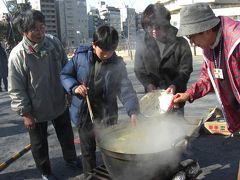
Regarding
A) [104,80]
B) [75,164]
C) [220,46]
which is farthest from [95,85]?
[75,164]

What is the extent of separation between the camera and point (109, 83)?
141 inches

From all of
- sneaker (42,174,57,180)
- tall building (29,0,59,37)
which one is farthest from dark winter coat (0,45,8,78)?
tall building (29,0,59,37)

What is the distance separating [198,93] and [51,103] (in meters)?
1.86

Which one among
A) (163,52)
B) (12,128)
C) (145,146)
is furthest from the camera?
(12,128)

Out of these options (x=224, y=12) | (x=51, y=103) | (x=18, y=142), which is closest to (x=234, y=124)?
→ (x=51, y=103)

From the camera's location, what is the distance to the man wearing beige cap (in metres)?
2.47

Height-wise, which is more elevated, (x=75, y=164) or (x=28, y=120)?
(x=28, y=120)

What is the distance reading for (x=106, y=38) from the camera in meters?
3.17

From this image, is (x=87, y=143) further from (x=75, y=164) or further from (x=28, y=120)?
(x=75, y=164)

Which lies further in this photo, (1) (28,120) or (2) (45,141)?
(2) (45,141)

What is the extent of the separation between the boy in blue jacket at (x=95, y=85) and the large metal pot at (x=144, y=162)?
2.14 feet

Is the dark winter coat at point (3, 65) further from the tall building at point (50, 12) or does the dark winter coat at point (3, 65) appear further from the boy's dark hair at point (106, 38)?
the tall building at point (50, 12)

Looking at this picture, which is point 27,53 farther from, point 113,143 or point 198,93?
point 198,93

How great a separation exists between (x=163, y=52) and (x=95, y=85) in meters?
1.03
